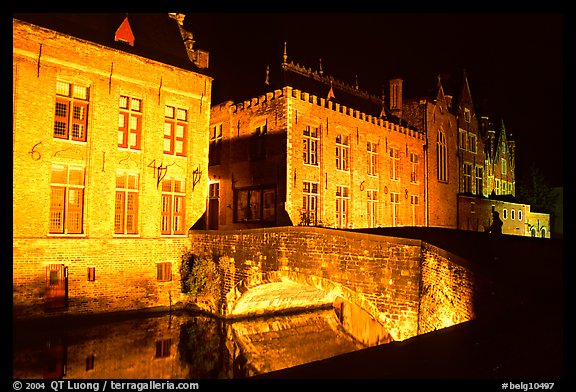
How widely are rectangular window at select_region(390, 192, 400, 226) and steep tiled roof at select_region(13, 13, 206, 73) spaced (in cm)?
1388

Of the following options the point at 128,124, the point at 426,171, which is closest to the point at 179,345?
the point at 128,124

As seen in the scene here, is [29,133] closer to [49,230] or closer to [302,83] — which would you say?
[49,230]

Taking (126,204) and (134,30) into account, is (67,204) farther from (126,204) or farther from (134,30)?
(134,30)

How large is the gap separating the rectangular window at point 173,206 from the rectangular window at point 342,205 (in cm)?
836

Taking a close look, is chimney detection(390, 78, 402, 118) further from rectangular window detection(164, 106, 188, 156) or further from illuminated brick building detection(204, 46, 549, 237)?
Answer: rectangular window detection(164, 106, 188, 156)

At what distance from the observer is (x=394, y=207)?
27.0 m

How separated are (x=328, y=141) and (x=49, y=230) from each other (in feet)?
43.8

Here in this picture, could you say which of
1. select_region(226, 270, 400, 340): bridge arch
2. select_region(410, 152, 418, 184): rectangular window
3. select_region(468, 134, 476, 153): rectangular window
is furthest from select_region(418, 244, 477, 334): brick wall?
select_region(468, 134, 476, 153): rectangular window

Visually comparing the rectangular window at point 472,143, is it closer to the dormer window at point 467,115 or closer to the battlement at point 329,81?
the dormer window at point 467,115

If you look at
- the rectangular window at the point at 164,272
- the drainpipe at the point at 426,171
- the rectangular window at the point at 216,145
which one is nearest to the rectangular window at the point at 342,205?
the rectangular window at the point at 216,145

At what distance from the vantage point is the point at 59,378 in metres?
10.7

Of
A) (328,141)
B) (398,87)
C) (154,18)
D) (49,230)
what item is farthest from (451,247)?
(398,87)

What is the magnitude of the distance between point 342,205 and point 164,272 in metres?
10.2

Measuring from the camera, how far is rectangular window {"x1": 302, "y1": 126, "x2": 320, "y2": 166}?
22.0 meters
